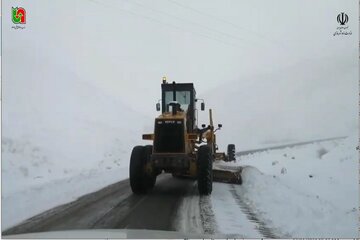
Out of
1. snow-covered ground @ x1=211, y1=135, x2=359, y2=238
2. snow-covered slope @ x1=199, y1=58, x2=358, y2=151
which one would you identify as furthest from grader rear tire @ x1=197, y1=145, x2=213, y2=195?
snow-covered slope @ x1=199, y1=58, x2=358, y2=151

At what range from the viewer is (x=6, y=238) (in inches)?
223

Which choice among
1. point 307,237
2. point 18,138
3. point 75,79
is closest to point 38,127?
point 18,138

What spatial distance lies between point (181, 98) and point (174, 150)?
60.8 inches

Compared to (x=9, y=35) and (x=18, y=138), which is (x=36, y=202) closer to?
(x=18, y=138)

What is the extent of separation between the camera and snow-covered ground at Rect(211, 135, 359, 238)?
5840 mm

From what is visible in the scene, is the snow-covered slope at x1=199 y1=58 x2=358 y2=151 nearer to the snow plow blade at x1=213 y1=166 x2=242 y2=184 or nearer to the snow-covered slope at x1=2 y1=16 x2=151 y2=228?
the snow plow blade at x1=213 y1=166 x2=242 y2=184

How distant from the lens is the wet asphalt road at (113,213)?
617 cm

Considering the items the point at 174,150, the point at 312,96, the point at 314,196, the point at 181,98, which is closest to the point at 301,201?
the point at 314,196

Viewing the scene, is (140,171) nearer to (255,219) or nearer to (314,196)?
(255,219)

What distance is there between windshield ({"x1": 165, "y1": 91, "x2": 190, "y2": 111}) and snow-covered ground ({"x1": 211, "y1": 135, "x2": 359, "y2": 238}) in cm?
198

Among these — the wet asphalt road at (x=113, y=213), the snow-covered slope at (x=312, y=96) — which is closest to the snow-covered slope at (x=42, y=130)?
the wet asphalt road at (x=113, y=213)

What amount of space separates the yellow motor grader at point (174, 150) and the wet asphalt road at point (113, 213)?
464 millimetres

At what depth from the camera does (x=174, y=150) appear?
8.62 meters

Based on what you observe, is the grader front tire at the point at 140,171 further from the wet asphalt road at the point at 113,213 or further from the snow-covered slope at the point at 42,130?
the snow-covered slope at the point at 42,130
